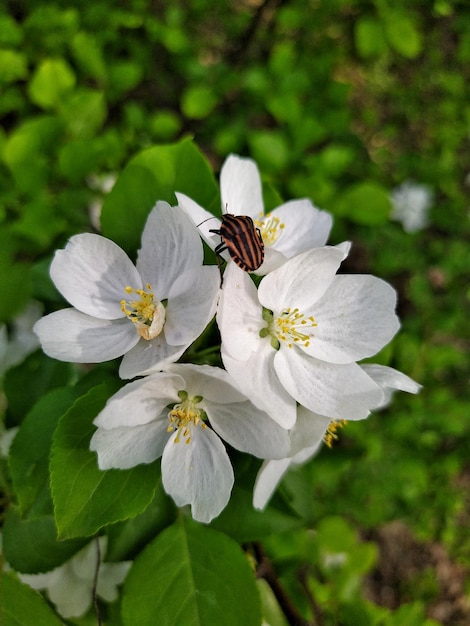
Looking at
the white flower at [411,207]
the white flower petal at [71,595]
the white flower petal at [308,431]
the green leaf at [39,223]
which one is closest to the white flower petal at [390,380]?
the white flower petal at [308,431]

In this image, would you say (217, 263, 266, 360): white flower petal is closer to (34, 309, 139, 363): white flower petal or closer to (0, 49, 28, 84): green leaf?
(34, 309, 139, 363): white flower petal

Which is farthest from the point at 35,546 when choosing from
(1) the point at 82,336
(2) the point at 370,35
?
(2) the point at 370,35

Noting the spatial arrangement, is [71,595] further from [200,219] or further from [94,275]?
[200,219]

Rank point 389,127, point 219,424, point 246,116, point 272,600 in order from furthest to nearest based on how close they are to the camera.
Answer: point 389,127
point 246,116
point 272,600
point 219,424

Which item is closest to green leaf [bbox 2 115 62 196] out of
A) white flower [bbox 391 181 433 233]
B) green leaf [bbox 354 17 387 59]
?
green leaf [bbox 354 17 387 59]

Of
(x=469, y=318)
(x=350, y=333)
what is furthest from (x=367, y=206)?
(x=350, y=333)

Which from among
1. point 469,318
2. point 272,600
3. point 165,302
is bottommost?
point 469,318

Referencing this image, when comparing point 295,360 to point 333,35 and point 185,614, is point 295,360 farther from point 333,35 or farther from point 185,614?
point 333,35
